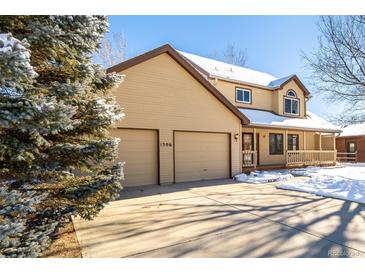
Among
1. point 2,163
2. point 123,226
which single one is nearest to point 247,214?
point 123,226

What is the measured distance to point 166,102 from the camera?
1015 centimetres

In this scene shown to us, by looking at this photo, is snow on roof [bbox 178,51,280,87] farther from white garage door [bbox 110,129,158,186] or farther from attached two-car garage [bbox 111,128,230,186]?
white garage door [bbox 110,129,158,186]

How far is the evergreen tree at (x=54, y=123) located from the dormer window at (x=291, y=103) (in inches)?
609

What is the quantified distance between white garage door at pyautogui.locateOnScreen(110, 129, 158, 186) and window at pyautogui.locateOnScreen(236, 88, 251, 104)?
7.77 meters

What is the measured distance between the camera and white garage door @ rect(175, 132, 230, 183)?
1052cm

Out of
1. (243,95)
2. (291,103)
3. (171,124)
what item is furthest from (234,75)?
(171,124)

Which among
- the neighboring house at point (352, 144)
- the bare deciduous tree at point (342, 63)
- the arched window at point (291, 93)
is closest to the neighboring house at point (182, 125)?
the arched window at point (291, 93)

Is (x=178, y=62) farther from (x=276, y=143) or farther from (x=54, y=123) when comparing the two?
(x=276, y=143)

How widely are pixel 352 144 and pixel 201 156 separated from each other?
1982 cm

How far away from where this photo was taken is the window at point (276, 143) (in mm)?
15766

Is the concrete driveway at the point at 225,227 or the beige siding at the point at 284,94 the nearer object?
the concrete driveway at the point at 225,227

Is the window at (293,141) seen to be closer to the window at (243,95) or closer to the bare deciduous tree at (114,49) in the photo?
the window at (243,95)
